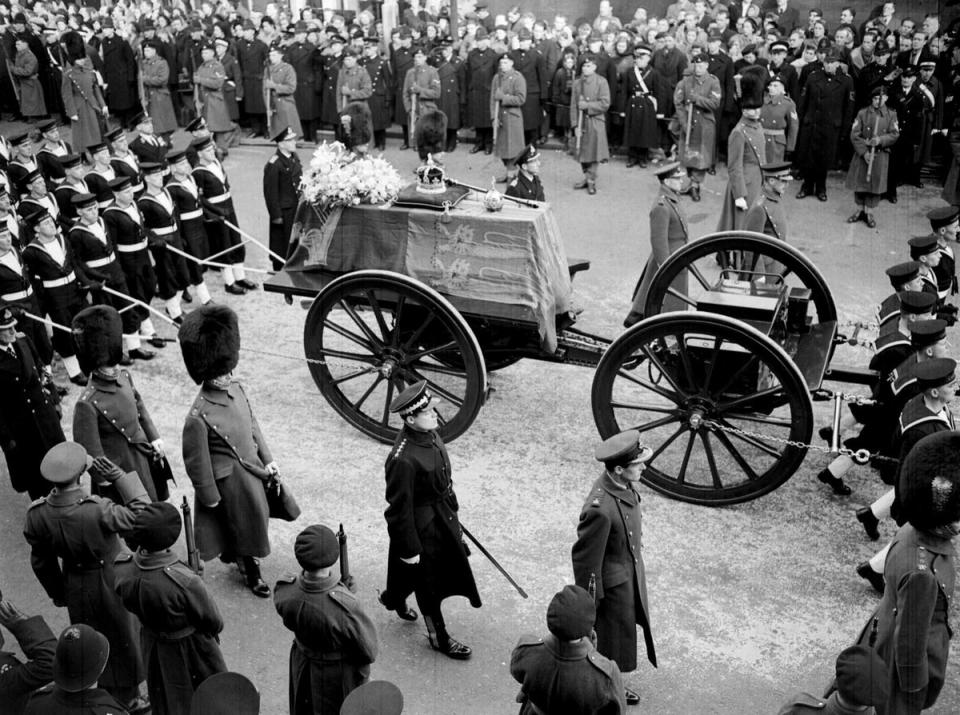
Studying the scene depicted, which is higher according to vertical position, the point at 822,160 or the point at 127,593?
the point at 822,160

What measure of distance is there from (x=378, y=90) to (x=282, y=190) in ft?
18.4

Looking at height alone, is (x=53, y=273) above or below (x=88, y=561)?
above

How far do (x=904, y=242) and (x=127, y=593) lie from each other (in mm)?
8611

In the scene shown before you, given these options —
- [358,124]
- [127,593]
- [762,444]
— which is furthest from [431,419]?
[358,124]

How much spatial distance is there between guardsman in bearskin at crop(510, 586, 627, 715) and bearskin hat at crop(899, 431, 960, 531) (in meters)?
1.43

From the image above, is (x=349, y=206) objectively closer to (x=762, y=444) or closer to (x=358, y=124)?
(x=358, y=124)

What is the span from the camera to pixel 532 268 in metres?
6.13

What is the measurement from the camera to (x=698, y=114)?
472 inches

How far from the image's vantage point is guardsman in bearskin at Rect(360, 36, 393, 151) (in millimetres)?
14242

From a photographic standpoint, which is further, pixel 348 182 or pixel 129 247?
pixel 129 247

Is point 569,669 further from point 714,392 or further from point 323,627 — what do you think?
point 714,392

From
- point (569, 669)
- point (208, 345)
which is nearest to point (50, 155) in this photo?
point (208, 345)

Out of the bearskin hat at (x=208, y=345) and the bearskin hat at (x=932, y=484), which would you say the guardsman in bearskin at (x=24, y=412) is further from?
the bearskin hat at (x=932, y=484)

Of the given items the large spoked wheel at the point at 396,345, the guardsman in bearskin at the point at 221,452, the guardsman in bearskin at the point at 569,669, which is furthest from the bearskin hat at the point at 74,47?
the guardsman in bearskin at the point at 569,669
